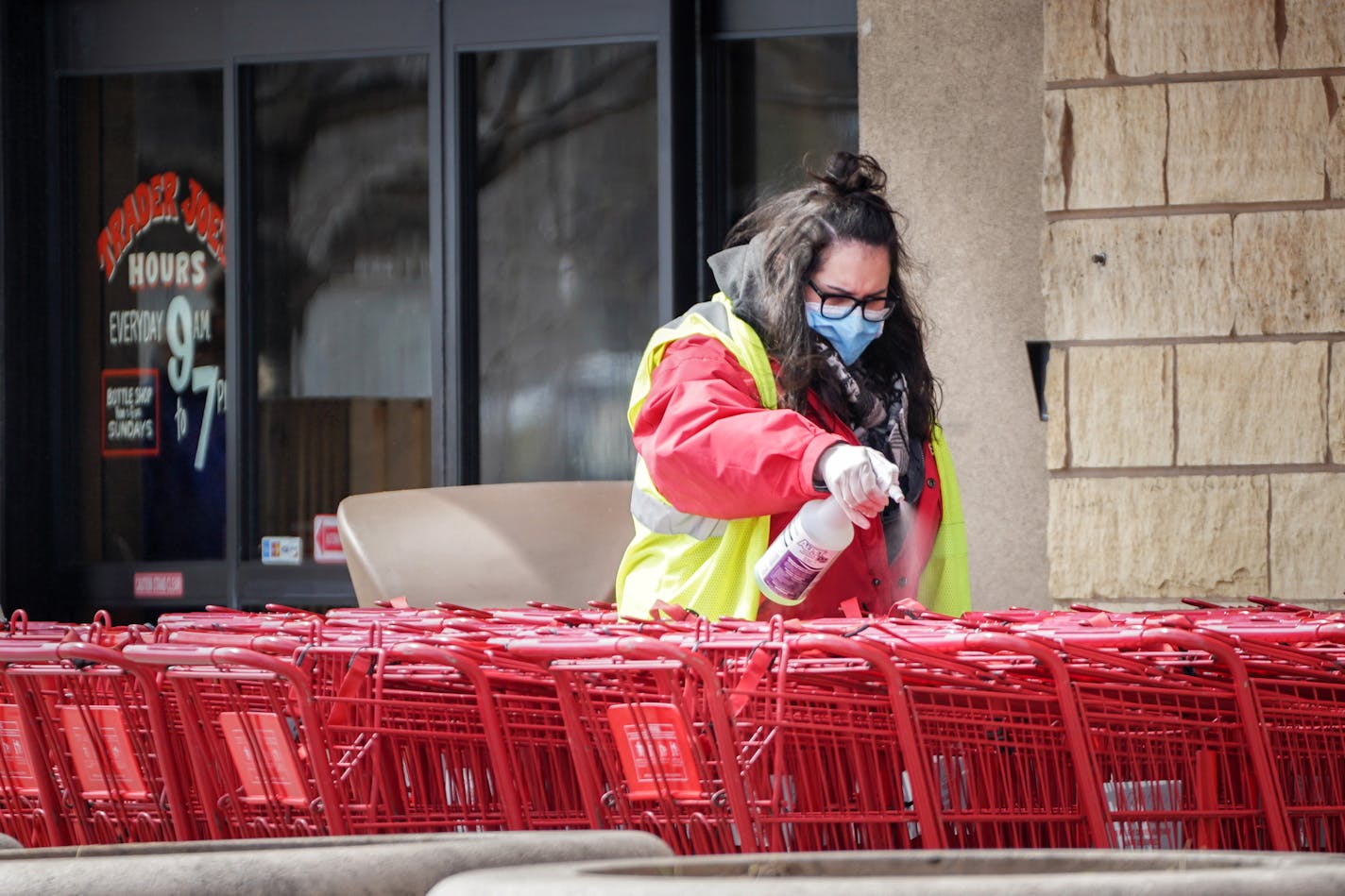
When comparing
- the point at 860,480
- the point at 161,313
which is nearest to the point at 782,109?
the point at 161,313

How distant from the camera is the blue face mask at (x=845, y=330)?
171 inches

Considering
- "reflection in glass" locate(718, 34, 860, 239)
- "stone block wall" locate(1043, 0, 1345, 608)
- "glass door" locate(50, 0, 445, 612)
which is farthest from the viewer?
"glass door" locate(50, 0, 445, 612)

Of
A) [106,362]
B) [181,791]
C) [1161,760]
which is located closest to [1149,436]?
[1161,760]

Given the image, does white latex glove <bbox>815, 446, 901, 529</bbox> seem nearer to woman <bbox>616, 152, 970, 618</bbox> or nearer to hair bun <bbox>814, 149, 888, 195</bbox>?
woman <bbox>616, 152, 970, 618</bbox>

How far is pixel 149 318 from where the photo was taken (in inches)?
334

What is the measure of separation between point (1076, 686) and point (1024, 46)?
3882mm

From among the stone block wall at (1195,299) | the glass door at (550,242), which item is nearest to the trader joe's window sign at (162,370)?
the glass door at (550,242)

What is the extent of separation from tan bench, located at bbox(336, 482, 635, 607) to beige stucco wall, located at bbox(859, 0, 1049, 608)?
1.28 meters

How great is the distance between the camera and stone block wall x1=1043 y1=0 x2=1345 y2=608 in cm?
566

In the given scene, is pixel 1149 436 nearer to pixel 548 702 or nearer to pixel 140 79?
pixel 548 702

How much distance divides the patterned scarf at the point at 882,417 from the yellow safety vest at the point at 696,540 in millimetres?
218

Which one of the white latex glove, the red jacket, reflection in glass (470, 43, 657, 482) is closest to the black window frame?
reflection in glass (470, 43, 657, 482)

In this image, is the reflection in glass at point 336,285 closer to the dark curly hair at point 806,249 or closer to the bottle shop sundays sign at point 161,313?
the bottle shop sundays sign at point 161,313

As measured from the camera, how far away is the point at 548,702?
3.33m
